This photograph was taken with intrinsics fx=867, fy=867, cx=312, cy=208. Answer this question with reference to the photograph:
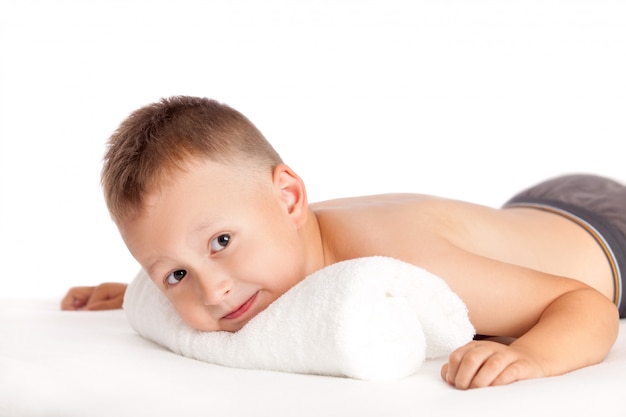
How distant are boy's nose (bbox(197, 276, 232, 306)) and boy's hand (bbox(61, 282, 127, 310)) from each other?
0.89 meters

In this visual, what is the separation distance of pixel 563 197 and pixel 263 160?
907mm

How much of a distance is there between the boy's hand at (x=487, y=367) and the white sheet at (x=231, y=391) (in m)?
0.02

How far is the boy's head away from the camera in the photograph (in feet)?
4.80

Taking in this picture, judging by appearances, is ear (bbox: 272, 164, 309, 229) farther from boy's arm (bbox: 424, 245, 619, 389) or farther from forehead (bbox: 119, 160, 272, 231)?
boy's arm (bbox: 424, 245, 619, 389)

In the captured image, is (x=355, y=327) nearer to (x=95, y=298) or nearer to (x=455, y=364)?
(x=455, y=364)

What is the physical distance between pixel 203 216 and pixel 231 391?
0.35 metres

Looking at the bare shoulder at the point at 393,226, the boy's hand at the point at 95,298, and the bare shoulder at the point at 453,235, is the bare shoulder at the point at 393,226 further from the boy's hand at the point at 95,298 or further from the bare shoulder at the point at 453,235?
the boy's hand at the point at 95,298

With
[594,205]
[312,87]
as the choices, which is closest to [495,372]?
[594,205]

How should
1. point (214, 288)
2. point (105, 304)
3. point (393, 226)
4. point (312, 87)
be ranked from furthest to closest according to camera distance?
point (312, 87) → point (105, 304) → point (393, 226) → point (214, 288)

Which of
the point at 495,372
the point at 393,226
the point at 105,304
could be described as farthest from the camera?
the point at 105,304

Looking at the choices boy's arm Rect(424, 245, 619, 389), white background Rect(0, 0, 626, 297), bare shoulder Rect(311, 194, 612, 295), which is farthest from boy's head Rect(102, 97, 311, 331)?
white background Rect(0, 0, 626, 297)

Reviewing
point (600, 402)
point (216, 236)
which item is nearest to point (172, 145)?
point (216, 236)

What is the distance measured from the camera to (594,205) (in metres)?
2.11

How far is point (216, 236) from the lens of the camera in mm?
1475
